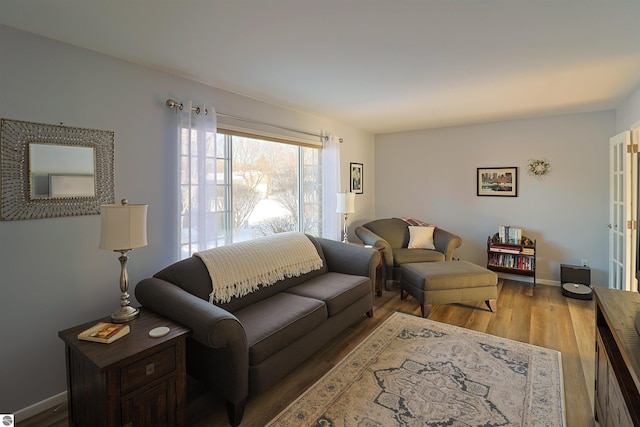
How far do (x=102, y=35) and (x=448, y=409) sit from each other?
316 centimetres

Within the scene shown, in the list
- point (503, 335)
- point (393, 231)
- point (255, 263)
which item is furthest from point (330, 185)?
point (503, 335)

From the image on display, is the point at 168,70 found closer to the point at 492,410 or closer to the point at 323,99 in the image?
the point at 323,99

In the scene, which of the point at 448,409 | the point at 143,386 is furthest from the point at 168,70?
the point at 448,409

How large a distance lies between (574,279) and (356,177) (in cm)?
327

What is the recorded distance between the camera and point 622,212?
3.31m

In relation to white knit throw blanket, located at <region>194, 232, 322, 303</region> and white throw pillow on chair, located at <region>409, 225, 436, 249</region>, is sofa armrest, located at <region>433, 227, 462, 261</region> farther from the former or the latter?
white knit throw blanket, located at <region>194, 232, 322, 303</region>

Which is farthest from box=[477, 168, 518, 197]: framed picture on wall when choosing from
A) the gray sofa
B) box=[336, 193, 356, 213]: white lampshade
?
the gray sofa

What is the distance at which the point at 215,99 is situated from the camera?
2939 millimetres

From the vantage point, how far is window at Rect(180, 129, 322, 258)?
2.71 metres

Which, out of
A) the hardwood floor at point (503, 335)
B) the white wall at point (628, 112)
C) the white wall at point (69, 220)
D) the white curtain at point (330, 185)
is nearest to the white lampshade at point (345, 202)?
the white curtain at point (330, 185)

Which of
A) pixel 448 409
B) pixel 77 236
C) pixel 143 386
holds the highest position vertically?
pixel 77 236

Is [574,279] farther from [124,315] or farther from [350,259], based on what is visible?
[124,315]

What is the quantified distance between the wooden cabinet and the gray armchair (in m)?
2.30

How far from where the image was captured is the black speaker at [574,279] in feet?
12.9
